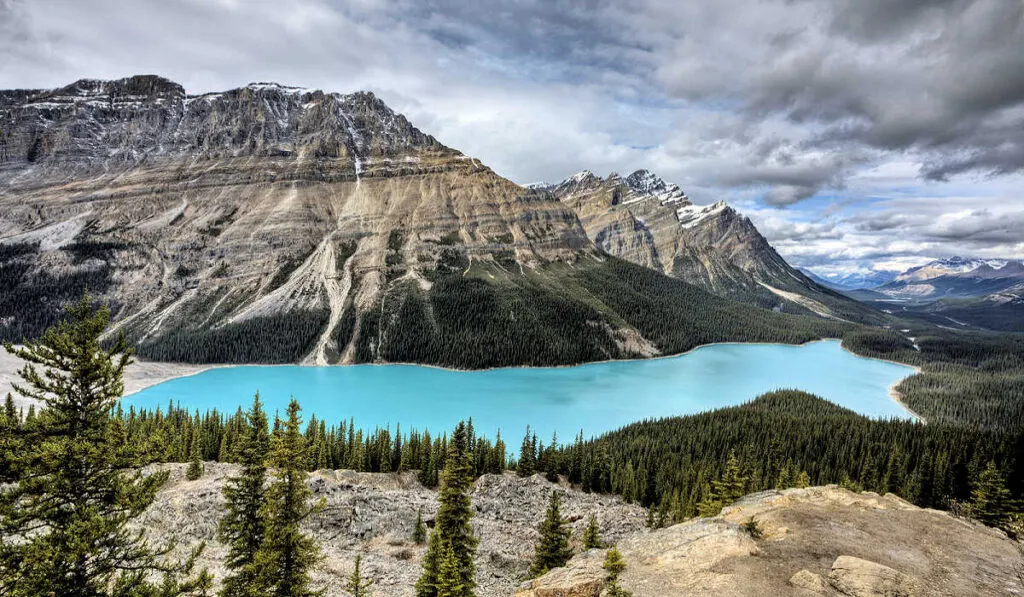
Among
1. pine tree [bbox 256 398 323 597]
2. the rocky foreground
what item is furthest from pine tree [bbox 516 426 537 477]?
pine tree [bbox 256 398 323 597]

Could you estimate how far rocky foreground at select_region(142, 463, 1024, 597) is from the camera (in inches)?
691

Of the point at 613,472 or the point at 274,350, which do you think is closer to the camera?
the point at 613,472

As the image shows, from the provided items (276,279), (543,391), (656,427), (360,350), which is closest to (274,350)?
(360,350)

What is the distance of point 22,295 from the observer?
162125mm

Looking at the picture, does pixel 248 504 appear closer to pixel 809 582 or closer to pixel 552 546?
pixel 552 546

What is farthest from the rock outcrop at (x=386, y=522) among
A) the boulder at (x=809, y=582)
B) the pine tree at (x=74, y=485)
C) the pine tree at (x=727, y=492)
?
→ the boulder at (x=809, y=582)

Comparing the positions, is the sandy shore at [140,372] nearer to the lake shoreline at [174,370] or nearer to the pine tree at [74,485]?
the lake shoreline at [174,370]

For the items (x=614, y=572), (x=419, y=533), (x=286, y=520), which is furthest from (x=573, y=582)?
(x=419, y=533)

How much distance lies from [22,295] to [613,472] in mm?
202937

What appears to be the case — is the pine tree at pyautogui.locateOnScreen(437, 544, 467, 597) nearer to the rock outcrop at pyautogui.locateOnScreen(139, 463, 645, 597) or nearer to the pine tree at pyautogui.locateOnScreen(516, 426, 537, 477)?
the rock outcrop at pyautogui.locateOnScreen(139, 463, 645, 597)

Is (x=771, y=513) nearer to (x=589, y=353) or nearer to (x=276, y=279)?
(x=589, y=353)

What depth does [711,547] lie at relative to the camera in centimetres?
1989

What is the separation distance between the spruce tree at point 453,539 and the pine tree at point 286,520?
255 inches

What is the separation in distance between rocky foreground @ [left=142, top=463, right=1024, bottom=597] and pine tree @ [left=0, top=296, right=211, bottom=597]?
9.62 meters
